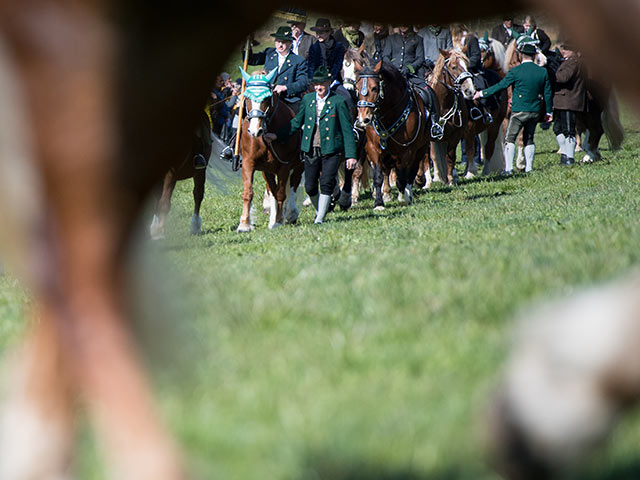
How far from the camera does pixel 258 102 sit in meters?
15.2

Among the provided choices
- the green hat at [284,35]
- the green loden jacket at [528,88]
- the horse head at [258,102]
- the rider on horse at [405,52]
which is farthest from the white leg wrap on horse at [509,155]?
the horse head at [258,102]

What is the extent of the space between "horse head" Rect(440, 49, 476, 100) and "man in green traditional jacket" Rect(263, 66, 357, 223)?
7036 mm

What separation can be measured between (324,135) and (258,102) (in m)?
1.16

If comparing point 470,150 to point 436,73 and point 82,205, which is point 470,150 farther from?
point 82,205

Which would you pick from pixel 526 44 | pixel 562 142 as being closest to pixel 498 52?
pixel 526 44

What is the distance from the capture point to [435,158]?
21438mm

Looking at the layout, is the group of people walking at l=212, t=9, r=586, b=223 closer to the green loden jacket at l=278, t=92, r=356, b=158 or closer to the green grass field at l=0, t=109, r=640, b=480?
the green loden jacket at l=278, t=92, r=356, b=158

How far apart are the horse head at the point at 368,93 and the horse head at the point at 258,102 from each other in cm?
199

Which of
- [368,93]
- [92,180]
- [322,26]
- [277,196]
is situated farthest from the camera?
[322,26]

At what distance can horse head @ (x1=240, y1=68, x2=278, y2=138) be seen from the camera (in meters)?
15.1

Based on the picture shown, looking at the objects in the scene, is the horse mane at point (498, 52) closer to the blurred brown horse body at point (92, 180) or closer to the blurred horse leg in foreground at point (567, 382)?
the blurred brown horse body at point (92, 180)

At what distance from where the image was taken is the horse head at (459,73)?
21.9 meters

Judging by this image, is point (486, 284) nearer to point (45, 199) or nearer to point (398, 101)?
point (45, 199)

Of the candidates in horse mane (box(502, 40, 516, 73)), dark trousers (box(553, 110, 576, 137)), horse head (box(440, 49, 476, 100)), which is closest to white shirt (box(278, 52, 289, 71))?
horse head (box(440, 49, 476, 100))
